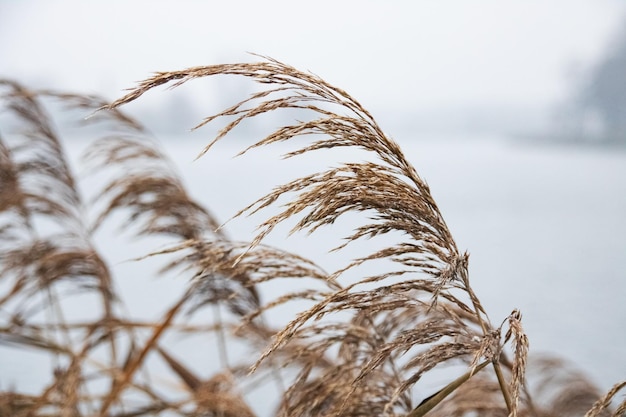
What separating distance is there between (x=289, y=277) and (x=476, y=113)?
12.5 m

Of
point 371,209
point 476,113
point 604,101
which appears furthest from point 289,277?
point 476,113

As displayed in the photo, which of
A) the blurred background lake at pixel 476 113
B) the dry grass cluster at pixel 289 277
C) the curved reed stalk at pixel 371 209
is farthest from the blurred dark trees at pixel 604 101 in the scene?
the curved reed stalk at pixel 371 209

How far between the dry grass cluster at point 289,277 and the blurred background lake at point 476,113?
2930 mm

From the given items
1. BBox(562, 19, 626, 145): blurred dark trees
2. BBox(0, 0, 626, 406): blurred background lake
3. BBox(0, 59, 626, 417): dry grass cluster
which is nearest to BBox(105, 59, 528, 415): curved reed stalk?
BBox(0, 59, 626, 417): dry grass cluster

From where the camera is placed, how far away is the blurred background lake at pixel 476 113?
862 cm

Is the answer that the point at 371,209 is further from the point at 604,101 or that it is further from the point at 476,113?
the point at 476,113

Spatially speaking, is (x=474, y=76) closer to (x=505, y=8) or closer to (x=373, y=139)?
(x=505, y=8)

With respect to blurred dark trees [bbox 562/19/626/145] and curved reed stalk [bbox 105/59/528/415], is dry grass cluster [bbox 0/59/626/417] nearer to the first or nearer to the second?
curved reed stalk [bbox 105/59/528/415]

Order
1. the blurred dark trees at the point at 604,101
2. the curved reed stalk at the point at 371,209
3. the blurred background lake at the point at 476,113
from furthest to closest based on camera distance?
the blurred background lake at the point at 476,113 → the blurred dark trees at the point at 604,101 → the curved reed stalk at the point at 371,209

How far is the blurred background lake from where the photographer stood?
28.3 feet

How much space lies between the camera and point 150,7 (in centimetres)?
1869

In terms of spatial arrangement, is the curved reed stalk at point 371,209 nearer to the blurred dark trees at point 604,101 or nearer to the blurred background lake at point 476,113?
the blurred background lake at point 476,113

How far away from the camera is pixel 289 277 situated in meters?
1.18

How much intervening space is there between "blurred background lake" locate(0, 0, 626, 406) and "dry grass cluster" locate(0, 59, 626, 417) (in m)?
2.93
